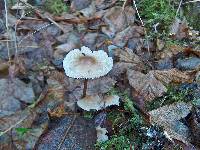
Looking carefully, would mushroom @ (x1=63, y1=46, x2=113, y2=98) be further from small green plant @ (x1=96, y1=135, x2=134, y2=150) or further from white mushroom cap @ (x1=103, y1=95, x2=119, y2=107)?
small green plant @ (x1=96, y1=135, x2=134, y2=150)

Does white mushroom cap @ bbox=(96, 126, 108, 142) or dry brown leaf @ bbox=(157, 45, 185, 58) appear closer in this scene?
white mushroom cap @ bbox=(96, 126, 108, 142)

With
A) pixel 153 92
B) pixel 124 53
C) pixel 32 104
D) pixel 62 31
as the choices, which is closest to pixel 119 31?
pixel 124 53

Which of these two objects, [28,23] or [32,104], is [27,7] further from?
[32,104]

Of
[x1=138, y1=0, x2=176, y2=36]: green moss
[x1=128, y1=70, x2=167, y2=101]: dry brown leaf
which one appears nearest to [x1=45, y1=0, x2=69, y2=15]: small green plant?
[x1=138, y1=0, x2=176, y2=36]: green moss

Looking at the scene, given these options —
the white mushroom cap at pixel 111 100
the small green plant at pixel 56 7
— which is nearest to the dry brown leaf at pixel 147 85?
the white mushroom cap at pixel 111 100

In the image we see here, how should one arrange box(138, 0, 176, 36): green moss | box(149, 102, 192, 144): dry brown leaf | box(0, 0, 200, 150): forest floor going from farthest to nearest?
box(138, 0, 176, 36): green moss → box(0, 0, 200, 150): forest floor → box(149, 102, 192, 144): dry brown leaf

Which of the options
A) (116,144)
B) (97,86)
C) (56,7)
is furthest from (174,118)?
(56,7)

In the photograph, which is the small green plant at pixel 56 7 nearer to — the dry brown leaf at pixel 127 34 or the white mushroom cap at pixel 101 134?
the dry brown leaf at pixel 127 34
